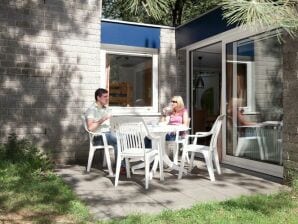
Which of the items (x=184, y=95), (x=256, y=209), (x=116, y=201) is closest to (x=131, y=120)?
(x=116, y=201)

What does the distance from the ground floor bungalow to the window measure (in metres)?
0.02

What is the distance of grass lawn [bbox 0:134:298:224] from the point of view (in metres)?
3.81

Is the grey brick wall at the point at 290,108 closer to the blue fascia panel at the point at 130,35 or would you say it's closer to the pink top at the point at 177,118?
the pink top at the point at 177,118

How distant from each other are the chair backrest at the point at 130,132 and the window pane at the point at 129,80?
268 cm

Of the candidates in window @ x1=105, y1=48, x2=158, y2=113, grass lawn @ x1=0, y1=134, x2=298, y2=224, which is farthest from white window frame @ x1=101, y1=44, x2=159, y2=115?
grass lawn @ x1=0, y1=134, x2=298, y2=224

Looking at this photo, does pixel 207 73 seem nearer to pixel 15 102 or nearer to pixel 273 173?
pixel 273 173

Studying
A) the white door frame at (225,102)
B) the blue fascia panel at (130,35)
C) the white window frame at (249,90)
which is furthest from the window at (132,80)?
the white window frame at (249,90)

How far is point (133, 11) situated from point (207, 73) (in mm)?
6368

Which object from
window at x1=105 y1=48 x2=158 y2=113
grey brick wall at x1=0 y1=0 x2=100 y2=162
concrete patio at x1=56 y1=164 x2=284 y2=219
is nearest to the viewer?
concrete patio at x1=56 y1=164 x2=284 y2=219

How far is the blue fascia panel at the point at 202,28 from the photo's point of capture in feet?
21.6

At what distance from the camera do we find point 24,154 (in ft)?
20.7

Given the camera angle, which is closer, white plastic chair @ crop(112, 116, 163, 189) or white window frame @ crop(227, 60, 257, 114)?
white plastic chair @ crop(112, 116, 163, 189)

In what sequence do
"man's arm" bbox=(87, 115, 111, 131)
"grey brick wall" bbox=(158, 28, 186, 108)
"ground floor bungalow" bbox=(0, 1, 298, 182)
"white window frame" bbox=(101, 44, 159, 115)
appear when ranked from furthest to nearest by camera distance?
"grey brick wall" bbox=(158, 28, 186, 108), "white window frame" bbox=(101, 44, 159, 115), "ground floor bungalow" bbox=(0, 1, 298, 182), "man's arm" bbox=(87, 115, 111, 131)

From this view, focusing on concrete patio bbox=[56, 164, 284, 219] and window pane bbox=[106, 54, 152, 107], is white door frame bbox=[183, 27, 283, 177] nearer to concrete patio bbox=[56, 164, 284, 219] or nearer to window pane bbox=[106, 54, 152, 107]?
concrete patio bbox=[56, 164, 284, 219]
